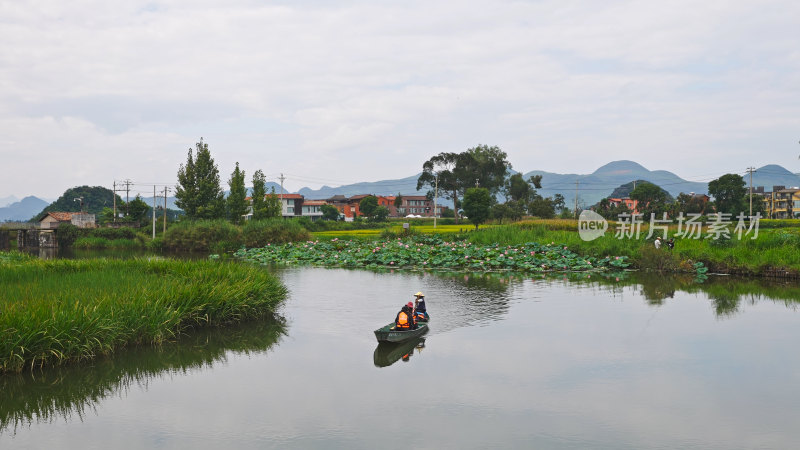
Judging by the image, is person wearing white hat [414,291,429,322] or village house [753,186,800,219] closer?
person wearing white hat [414,291,429,322]

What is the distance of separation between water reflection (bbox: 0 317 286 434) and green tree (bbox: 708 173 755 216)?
248ft

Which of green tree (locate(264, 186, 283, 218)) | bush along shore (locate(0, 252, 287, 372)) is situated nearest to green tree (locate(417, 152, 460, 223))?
green tree (locate(264, 186, 283, 218))

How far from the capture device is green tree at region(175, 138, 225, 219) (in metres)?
58.3

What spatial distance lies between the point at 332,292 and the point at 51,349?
12523 millimetres

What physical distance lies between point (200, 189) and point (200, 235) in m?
11.0

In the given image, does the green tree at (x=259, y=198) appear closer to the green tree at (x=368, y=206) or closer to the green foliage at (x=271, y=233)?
the green foliage at (x=271, y=233)

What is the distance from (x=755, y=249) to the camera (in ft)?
99.0

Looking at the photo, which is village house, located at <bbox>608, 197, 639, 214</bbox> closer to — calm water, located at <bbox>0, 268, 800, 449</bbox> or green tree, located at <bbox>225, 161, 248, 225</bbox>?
green tree, located at <bbox>225, 161, 248, 225</bbox>

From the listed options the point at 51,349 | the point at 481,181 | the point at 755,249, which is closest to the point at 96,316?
the point at 51,349

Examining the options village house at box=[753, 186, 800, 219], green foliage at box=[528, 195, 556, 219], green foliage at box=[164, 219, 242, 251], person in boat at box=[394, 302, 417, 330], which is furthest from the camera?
village house at box=[753, 186, 800, 219]

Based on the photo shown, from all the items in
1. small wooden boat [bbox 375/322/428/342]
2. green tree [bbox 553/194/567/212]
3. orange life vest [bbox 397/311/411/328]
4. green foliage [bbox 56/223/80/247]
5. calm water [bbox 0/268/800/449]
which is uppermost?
green tree [bbox 553/194/567/212]

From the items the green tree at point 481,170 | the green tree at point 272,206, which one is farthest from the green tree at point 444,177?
the green tree at point 272,206

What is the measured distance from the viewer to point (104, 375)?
12.0m

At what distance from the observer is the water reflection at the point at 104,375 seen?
10172 millimetres
